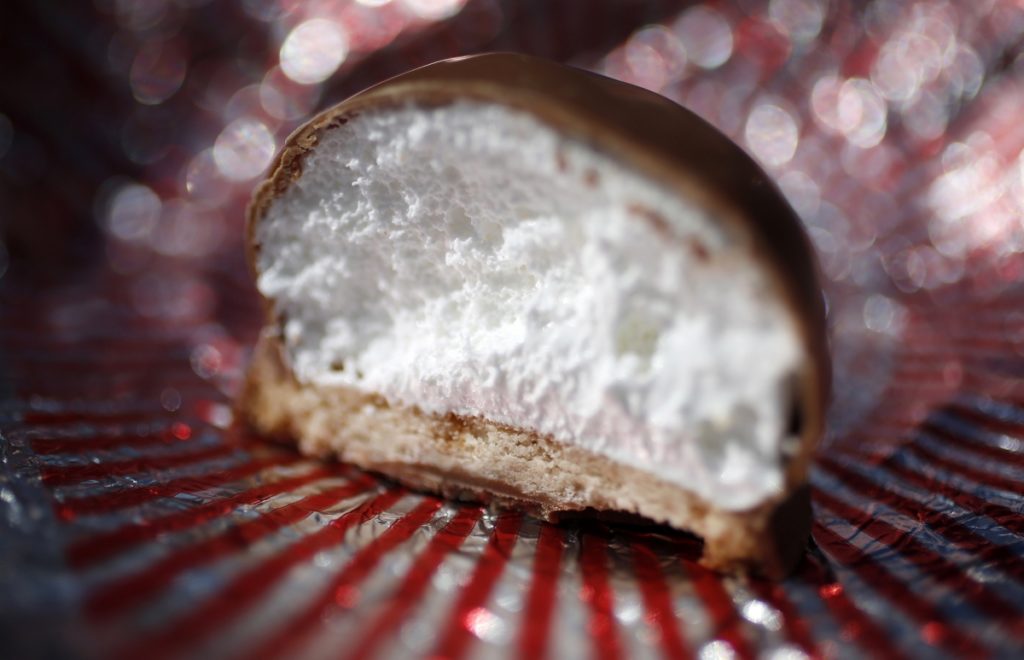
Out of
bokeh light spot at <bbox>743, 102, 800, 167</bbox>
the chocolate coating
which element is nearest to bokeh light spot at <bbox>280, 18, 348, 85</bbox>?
bokeh light spot at <bbox>743, 102, 800, 167</bbox>

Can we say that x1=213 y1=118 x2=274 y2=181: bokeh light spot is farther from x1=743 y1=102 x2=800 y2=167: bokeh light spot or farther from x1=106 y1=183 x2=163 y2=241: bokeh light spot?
x1=743 y1=102 x2=800 y2=167: bokeh light spot

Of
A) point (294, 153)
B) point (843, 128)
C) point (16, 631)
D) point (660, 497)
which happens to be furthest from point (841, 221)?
point (16, 631)

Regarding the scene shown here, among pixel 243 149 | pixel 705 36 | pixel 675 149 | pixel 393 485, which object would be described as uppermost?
pixel 705 36

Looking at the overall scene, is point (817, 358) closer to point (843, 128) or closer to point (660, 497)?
point (660, 497)

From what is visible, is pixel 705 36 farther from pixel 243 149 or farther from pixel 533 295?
pixel 533 295

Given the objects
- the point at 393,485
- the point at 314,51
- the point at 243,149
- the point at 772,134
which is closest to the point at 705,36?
the point at 772,134
